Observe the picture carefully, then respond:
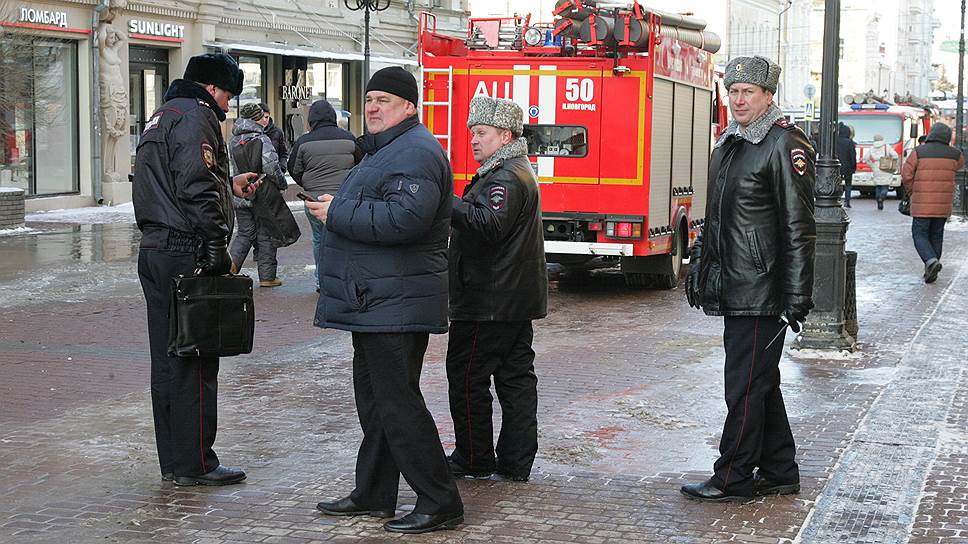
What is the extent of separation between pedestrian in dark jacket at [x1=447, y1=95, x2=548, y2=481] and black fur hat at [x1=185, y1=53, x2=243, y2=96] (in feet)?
3.73

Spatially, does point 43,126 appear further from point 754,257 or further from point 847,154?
point 754,257

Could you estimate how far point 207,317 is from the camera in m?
6.34

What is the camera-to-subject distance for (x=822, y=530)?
595 centimetres

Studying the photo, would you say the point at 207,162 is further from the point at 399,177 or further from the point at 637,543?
the point at 637,543

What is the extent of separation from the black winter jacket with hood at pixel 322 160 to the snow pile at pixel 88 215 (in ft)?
32.5

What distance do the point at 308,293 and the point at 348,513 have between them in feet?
27.4

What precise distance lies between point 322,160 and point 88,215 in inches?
477

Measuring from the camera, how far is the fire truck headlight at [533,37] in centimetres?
1452

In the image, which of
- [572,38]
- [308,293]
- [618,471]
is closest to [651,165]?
[572,38]

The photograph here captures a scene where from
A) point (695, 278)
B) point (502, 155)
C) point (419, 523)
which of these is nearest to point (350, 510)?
point (419, 523)

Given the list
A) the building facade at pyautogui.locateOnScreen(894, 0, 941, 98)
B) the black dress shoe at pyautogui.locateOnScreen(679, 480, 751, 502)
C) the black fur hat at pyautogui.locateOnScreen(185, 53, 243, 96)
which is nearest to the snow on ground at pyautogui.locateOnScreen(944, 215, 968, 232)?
the black dress shoe at pyautogui.locateOnScreen(679, 480, 751, 502)

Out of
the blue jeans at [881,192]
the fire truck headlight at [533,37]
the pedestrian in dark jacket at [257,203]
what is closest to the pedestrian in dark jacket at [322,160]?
the pedestrian in dark jacket at [257,203]

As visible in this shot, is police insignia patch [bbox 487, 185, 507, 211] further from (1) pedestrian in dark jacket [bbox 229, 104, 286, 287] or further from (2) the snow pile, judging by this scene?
(2) the snow pile

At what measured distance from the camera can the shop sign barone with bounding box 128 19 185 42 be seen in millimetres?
26703
